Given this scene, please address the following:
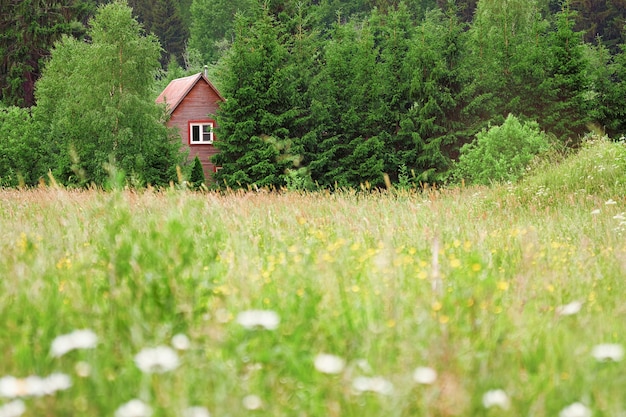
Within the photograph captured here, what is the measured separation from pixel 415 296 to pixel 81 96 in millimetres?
25024

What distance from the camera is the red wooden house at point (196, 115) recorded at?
38344mm

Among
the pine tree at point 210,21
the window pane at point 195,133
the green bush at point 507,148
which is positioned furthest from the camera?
the pine tree at point 210,21

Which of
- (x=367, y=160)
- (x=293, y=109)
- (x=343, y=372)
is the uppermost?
(x=343, y=372)

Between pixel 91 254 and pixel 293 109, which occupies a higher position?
pixel 91 254

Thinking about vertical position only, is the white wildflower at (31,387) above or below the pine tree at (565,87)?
above

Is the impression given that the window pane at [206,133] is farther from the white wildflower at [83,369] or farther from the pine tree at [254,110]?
the white wildflower at [83,369]

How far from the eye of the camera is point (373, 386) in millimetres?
2311

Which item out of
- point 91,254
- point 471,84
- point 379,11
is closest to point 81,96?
point 471,84

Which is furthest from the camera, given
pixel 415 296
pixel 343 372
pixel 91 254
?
pixel 91 254

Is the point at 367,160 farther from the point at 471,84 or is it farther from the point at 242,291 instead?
the point at 242,291

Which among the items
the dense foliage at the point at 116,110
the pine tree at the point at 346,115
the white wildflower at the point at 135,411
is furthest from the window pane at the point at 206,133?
the white wildflower at the point at 135,411

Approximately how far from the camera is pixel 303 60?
3297cm

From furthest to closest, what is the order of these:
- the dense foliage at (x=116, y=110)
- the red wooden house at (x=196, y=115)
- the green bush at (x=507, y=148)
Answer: the red wooden house at (x=196, y=115) → the dense foliage at (x=116, y=110) → the green bush at (x=507, y=148)

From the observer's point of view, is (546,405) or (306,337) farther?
(306,337)
